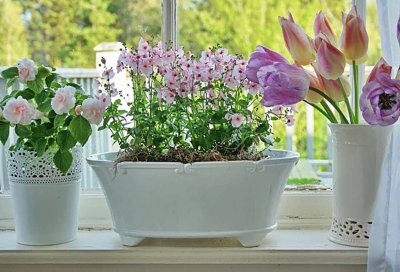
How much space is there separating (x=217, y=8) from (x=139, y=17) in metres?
0.21

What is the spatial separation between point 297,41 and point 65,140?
1.77 feet

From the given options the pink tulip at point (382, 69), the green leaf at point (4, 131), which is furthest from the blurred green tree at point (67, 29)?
the pink tulip at point (382, 69)

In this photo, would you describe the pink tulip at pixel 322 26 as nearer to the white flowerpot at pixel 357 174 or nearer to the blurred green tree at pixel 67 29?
the white flowerpot at pixel 357 174

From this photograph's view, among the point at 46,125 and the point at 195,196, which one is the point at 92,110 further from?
the point at 195,196

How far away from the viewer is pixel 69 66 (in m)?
1.52

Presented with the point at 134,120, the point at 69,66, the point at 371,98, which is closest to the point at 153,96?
the point at 134,120

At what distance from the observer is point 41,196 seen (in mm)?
1268

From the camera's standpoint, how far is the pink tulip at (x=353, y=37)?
3.70ft

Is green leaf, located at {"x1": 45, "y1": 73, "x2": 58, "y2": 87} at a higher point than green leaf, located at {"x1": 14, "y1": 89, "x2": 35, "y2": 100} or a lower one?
higher

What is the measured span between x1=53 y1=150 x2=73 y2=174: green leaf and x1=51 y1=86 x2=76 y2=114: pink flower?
10cm

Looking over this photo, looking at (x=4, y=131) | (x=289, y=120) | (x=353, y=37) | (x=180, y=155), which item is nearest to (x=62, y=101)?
(x=4, y=131)

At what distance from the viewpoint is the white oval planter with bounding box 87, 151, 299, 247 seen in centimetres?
119

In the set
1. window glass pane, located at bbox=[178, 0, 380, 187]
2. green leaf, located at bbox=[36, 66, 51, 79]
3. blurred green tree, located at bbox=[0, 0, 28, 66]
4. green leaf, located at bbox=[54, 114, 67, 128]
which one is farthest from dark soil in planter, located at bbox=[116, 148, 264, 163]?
blurred green tree, located at bbox=[0, 0, 28, 66]

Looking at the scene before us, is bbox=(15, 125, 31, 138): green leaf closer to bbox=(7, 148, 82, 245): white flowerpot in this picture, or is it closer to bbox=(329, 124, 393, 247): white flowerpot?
bbox=(7, 148, 82, 245): white flowerpot
